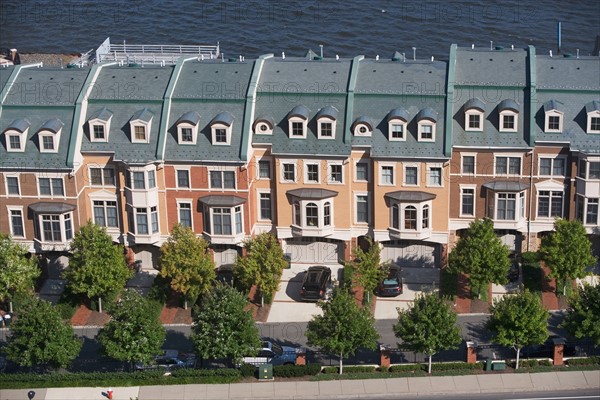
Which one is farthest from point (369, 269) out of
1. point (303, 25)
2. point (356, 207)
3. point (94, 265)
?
point (303, 25)

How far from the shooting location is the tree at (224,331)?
72.4 metres

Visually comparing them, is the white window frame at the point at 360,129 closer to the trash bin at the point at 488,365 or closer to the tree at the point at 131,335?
the trash bin at the point at 488,365

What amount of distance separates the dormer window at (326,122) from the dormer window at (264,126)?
11.3ft

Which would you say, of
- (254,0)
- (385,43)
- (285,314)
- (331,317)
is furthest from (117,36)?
(331,317)

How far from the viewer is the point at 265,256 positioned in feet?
266

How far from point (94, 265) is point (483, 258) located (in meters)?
27.0

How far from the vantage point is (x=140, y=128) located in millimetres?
84062

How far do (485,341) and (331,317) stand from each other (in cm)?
1200

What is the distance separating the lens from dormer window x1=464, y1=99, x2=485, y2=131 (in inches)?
3246

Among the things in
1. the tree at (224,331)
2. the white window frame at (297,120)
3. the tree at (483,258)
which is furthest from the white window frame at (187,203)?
the tree at (483,258)

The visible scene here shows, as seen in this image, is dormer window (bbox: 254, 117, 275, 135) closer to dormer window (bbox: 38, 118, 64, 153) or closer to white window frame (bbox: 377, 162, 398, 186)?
white window frame (bbox: 377, 162, 398, 186)

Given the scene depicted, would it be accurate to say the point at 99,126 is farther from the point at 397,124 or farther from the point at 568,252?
the point at 568,252

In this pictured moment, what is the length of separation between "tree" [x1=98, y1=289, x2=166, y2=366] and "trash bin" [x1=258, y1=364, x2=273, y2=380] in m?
6.52

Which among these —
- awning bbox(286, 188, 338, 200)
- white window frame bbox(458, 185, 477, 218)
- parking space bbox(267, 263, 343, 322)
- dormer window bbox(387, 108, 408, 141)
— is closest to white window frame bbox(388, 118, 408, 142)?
dormer window bbox(387, 108, 408, 141)
